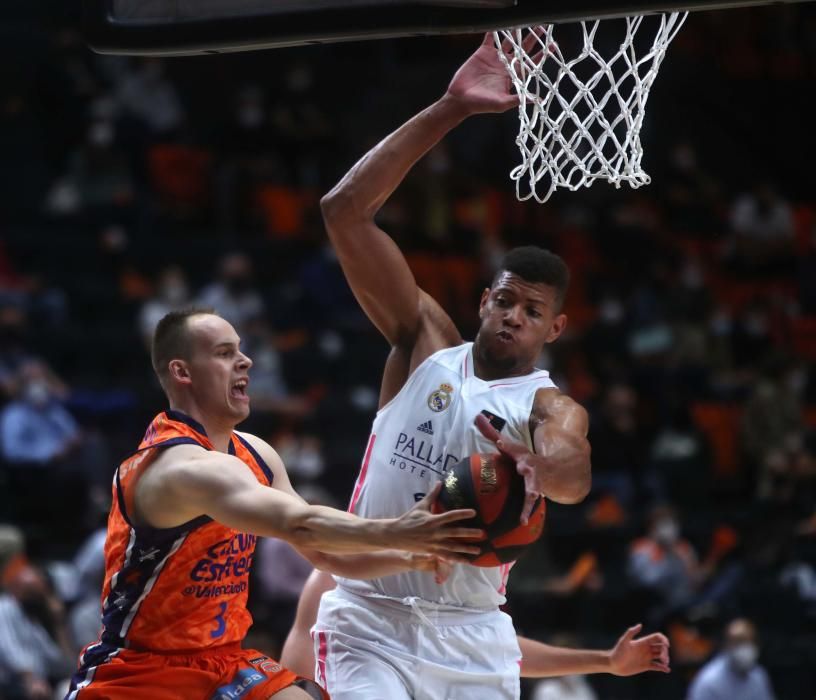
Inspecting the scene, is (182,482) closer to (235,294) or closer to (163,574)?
(163,574)

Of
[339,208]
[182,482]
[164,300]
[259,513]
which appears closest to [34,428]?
[164,300]

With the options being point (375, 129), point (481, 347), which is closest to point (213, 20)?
point (481, 347)

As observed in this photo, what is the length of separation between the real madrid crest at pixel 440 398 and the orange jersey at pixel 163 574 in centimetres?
73

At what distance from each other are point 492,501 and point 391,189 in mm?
1363

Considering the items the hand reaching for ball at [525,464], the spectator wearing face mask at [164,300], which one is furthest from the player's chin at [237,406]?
the spectator wearing face mask at [164,300]

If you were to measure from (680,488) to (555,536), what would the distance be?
1564 mm

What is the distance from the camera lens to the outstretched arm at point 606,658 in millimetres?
4984

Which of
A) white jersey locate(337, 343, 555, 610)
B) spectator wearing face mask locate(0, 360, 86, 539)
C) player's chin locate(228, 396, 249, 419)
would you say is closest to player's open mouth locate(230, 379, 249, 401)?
player's chin locate(228, 396, 249, 419)

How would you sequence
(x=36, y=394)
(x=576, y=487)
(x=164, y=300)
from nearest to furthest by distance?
(x=576, y=487)
(x=36, y=394)
(x=164, y=300)

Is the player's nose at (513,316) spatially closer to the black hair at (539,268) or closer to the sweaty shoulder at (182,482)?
the black hair at (539,268)

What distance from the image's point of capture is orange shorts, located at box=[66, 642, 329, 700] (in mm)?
4180

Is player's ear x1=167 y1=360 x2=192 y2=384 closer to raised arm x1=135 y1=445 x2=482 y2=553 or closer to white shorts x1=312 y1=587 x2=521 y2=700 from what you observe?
raised arm x1=135 y1=445 x2=482 y2=553

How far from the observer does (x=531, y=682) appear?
31.6 ft

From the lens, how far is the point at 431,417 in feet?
15.0
